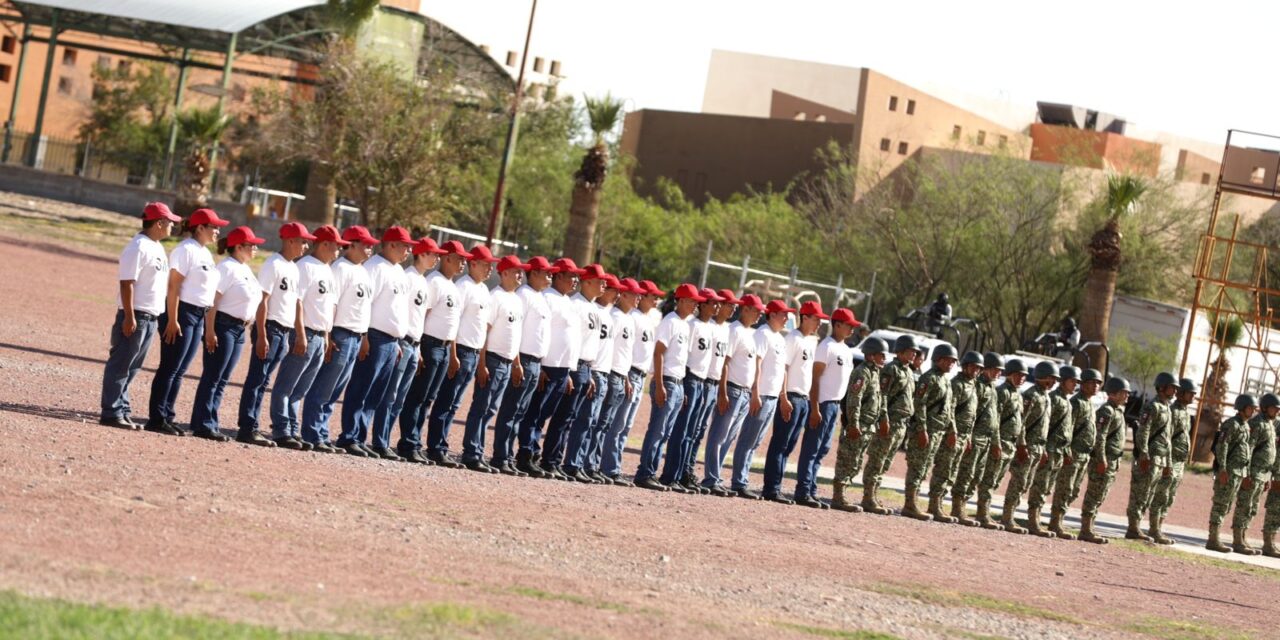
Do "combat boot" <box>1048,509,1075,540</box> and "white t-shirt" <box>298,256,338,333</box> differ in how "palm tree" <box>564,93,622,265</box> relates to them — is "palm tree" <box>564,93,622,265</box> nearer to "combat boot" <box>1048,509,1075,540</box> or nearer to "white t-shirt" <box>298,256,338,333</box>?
"combat boot" <box>1048,509,1075,540</box>

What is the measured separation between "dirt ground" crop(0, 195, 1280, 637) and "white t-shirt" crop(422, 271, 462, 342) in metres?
1.17

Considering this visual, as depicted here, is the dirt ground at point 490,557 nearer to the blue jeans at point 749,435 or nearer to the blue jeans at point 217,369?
the blue jeans at point 217,369

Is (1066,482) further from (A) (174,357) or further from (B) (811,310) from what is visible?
(A) (174,357)

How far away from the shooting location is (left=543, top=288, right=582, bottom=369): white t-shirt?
15.3 metres

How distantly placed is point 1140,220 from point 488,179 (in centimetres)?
2255

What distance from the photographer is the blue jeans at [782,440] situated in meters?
→ 16.9

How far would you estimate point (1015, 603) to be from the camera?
11.8 m

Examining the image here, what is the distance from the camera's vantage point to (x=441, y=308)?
47.4ft

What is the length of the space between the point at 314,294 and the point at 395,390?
1246 millimetres

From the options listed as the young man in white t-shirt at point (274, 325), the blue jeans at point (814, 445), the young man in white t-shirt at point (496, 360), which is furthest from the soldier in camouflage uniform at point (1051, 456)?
the young man in white t-shirt at point (274, 325)

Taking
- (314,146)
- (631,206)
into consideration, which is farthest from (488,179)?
(314,146)

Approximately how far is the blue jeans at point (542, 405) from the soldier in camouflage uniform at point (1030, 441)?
5485 millimetres

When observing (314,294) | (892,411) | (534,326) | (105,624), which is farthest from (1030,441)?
(105,624)

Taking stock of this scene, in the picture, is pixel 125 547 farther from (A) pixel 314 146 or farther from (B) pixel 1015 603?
(A) pixel 314 146
